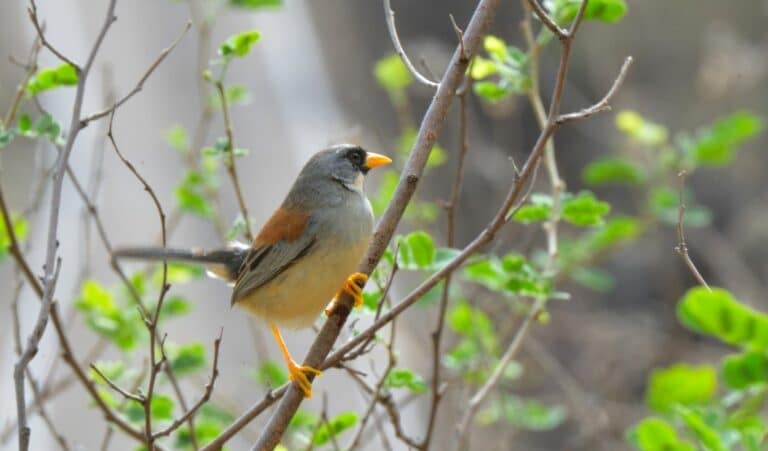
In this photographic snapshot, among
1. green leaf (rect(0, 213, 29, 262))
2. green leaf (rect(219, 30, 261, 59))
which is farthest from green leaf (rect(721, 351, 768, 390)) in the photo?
green leaf (rect(0, 213, 29, 262))

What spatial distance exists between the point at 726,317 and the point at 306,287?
142cm

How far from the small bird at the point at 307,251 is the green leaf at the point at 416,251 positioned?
23 centimetres

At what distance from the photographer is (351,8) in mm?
9906

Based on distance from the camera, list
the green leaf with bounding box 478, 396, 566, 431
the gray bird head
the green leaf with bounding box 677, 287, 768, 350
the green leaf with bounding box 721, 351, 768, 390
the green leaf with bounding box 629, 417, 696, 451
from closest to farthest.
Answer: the green leaf with bounding box 677, 287, 768, 350
the green leaf with bounding box 629, 417, 696, 451
the green leaf with bounding box 721, 351, 768, 390
the gray bird head
the green leaf with bounding box 478, 396, 566, 431

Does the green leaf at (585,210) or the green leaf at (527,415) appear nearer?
the green leaf at (585,210)

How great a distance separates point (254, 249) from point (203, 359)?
1.24ft

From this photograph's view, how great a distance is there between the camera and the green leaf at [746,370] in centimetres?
232

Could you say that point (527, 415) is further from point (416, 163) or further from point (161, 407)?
point (416, 163)

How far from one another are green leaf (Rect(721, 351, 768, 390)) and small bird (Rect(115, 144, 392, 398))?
3.30ft

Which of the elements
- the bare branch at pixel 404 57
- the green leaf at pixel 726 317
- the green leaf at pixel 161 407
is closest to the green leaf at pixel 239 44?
the bare branch at pixel 404 57

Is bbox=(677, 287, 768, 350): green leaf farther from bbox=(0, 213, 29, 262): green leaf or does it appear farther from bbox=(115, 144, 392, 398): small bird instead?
bbox=(0, 213, 29, 262): green leaf

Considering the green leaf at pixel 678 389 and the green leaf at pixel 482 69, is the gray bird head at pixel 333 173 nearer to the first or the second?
the green leaf at pixel 482 69

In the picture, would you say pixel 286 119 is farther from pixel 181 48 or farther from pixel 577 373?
pixel 577 373

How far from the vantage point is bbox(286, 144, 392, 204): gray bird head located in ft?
11.0
